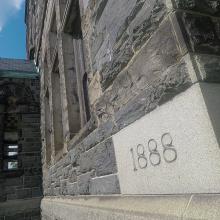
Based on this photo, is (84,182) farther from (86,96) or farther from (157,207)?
(157,207)

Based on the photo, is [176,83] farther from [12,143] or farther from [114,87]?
[12,143]

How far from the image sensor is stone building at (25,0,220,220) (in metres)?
0.97

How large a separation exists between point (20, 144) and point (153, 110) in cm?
791

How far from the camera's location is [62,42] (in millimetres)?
3893

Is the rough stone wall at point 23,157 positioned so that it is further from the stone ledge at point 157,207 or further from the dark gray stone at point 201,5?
the dark gray stone at point 201,5

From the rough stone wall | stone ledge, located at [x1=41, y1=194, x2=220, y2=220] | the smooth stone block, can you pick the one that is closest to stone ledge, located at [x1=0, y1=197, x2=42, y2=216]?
the rough stone wall

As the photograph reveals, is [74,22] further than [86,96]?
Yes

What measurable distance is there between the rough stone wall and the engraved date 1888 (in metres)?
7.11

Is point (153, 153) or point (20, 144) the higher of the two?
point (20, 144)

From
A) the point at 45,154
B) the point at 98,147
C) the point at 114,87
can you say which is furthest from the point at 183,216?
the point at 45,154

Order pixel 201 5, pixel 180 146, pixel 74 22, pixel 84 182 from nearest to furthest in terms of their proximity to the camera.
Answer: pixel 180 146 → pixel 201 5 → pixel 84 182 → pixel 74 22

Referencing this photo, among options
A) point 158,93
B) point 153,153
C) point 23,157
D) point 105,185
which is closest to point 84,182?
point 105,185

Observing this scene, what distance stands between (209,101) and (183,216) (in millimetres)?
453

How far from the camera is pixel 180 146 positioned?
105 centimetres
